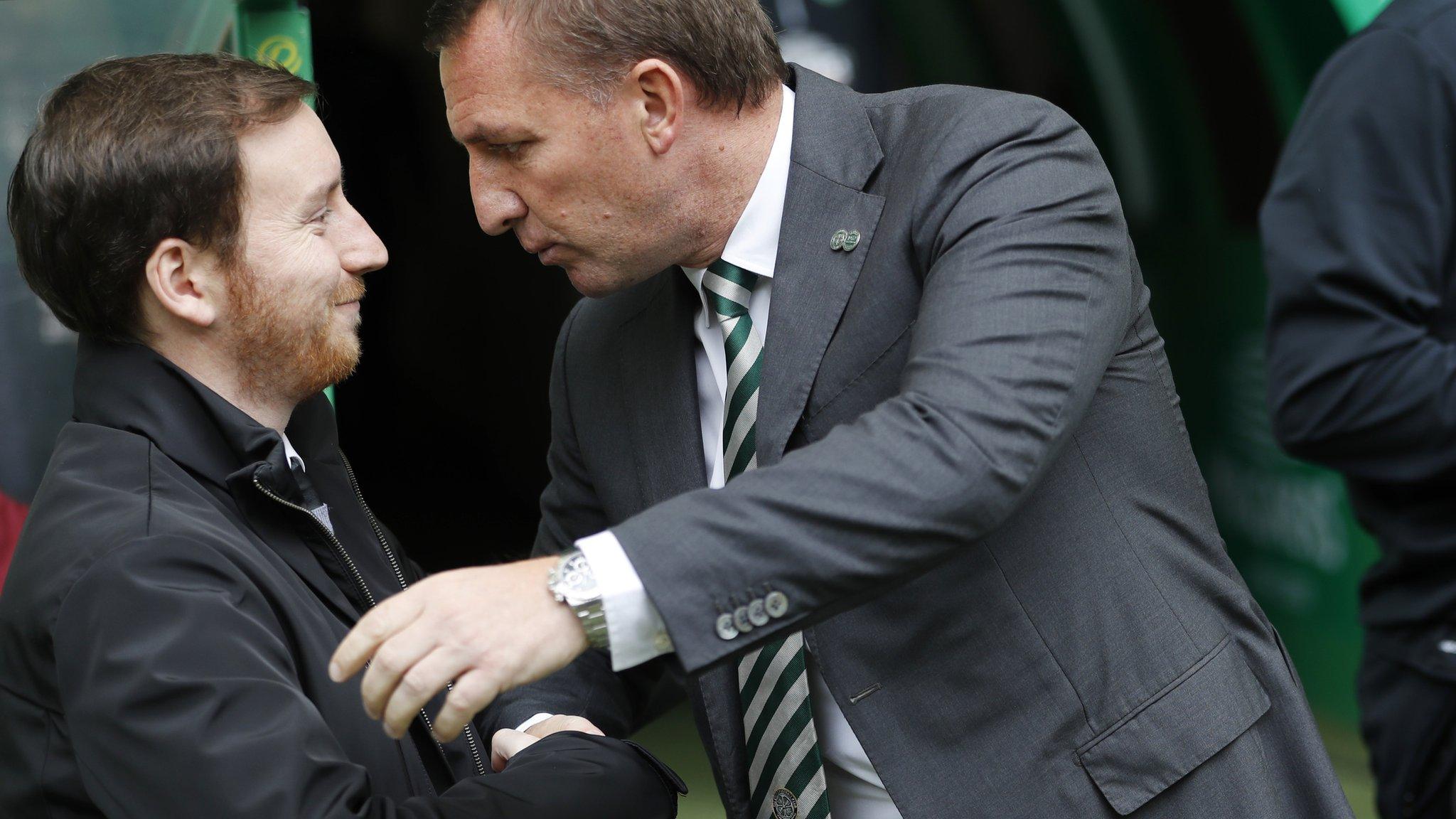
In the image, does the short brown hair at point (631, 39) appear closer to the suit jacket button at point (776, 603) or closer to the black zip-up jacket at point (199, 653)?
the black zip-up jacket at point (199, 653)

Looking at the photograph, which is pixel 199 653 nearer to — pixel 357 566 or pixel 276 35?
pixel 357 566

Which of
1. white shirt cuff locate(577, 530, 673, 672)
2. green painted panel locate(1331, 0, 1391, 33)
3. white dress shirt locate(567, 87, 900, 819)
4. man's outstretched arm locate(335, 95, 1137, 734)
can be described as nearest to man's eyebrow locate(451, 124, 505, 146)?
white dress shirt locate(567, 87, 900, 819)

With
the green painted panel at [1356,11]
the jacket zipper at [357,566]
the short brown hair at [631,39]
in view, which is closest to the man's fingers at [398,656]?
the jacket zipper at [357,566]

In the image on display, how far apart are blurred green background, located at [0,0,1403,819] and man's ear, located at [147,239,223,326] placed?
987mm

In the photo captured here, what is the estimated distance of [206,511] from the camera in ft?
5.22

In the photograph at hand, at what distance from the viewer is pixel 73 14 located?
2.61 metres

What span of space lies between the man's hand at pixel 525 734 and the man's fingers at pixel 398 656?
2.03ft

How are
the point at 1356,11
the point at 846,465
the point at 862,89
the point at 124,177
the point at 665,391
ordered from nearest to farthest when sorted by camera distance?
1. the point at 846,465
2. the point at 124,177
3. the point at 665,391
4. the point at 1356,11
5. the point at 862,89

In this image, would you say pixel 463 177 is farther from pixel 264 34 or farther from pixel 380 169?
pixel 264 34

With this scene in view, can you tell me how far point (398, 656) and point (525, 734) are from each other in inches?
27.1

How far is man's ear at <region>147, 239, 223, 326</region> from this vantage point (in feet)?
5.73

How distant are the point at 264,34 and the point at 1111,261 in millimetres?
1774

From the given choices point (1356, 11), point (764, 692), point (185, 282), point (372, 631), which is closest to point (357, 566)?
point (185, 282)

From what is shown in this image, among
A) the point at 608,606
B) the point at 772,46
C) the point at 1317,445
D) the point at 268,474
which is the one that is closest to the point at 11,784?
the point at 268,474
